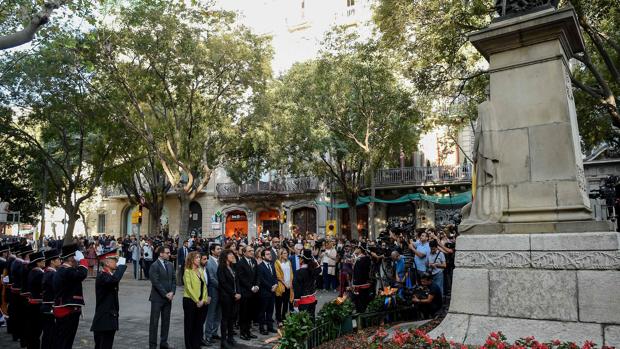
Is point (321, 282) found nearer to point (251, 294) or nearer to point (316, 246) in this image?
point (316, 246)

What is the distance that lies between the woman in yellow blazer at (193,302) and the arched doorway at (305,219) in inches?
1076

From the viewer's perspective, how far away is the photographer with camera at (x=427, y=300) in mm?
9422

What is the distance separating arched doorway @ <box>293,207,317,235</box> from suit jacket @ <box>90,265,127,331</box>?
28760 mm

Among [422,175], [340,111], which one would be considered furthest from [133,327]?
[422,175]

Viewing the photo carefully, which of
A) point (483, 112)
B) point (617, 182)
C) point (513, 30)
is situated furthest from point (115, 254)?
point (617, 182)

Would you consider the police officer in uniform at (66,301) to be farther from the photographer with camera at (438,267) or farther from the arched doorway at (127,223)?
the arched doorway at (127,223)

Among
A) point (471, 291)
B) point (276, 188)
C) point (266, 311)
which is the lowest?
point (266, 311)

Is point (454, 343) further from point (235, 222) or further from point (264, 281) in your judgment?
point (235, 222)

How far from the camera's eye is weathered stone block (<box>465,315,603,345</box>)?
5.55 m

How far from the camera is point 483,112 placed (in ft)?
23.0

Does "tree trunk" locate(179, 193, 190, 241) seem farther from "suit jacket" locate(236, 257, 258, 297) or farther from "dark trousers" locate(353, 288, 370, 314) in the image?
"dark trousers" locate(353, 288, 370, 314)

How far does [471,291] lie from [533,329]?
81 centimetres

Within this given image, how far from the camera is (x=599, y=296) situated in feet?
18.4

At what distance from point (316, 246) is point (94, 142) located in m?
12.4
